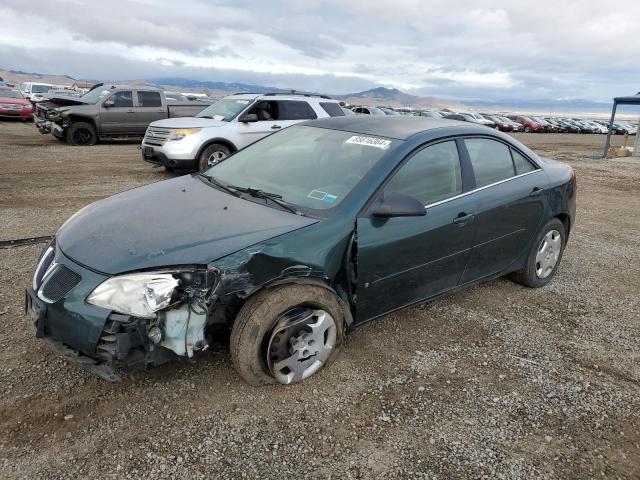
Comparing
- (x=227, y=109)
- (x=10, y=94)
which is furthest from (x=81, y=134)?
(x=10, y=94)

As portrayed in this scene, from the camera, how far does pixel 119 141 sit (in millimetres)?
15805

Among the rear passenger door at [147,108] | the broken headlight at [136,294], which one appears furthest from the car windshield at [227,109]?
the broken headlight at [136,294]

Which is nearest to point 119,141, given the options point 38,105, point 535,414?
point 38,105

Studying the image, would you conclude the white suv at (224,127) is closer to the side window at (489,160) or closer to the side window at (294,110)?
the side window at (294,110)

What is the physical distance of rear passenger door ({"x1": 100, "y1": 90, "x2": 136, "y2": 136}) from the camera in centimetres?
1389

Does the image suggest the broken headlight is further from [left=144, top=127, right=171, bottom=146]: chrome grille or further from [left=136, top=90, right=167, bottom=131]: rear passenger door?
[left=136, top=90, right=167, bottom=131]: rear passenger door

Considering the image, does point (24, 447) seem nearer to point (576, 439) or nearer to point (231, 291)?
point (231, 291)

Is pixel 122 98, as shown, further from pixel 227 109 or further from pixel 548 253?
pixel 548 253

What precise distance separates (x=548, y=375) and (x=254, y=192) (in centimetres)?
233

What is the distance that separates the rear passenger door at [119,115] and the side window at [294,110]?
668cm

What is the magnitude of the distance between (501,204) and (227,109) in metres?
7.27

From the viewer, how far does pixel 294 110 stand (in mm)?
9875

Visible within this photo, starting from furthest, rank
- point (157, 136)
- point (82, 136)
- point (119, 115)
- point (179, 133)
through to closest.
A: point (119, 115) → point (82, 136) → point (157, 136) → point (179, 133)

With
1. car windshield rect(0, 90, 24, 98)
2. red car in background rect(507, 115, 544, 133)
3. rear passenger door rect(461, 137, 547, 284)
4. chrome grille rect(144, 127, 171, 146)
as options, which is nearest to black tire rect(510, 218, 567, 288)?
rear passenger door rect(461, 137, 547, 284)
